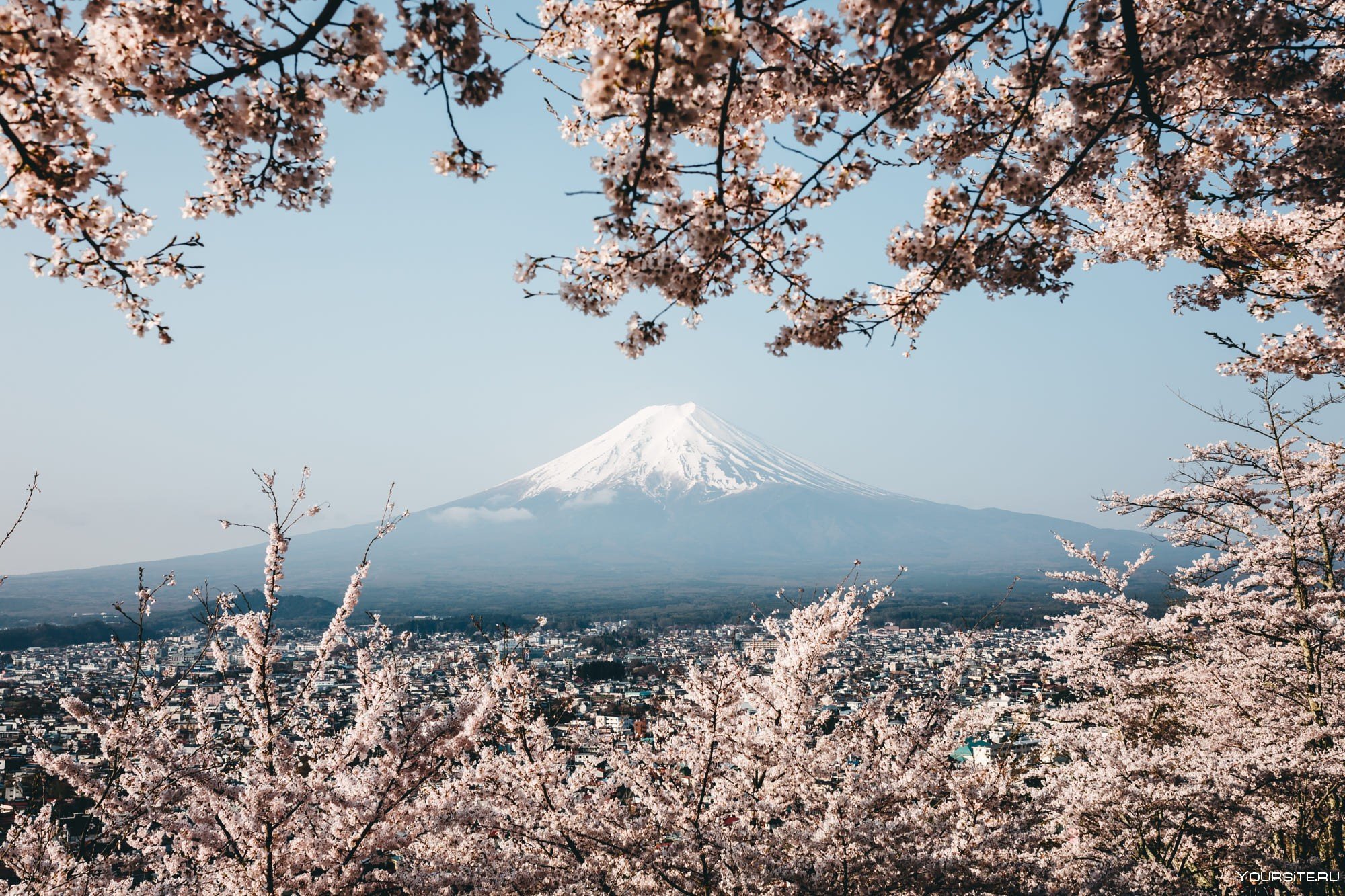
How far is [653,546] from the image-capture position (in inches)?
6063

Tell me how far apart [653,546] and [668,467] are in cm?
3222

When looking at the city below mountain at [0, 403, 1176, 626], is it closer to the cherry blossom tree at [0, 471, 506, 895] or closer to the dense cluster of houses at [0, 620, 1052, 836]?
the dense cluster of houses at [0, 620, 1052, 836]

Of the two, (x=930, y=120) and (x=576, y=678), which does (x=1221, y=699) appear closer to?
(x=930, y=120)

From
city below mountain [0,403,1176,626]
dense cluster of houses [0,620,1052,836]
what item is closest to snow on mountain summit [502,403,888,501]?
city below mountain [0,403,1176,626]

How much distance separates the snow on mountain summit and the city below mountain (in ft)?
1.65

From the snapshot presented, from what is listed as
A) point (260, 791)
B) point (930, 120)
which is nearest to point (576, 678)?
point (260, 791)

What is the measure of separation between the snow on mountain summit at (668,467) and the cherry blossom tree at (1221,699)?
166 meters

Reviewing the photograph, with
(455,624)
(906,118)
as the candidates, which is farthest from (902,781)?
(455,624)

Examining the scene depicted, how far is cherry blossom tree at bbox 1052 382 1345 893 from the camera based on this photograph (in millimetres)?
4930

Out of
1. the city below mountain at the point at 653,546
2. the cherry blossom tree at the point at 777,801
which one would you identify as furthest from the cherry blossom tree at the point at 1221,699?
the city below mountain at the point at 653,546

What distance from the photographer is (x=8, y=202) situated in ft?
6.65

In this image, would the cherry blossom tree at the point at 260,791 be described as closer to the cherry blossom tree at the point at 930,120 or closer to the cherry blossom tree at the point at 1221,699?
the cherry blossom tree at the point at 930,120

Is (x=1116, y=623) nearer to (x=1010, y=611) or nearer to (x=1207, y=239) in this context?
(x=1207, y=239)

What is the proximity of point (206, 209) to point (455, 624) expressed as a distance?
42351 millimetres
